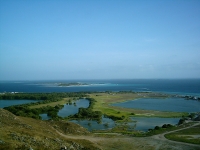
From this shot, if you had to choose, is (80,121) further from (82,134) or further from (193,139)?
(193,139)

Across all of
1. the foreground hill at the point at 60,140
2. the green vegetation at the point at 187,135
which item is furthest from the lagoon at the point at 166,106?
the foreground hill at the point at 60,140

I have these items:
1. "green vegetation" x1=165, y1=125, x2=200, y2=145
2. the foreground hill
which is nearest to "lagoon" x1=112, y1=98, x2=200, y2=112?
"green vegetation" x1=165, y1=125, x2=200, y2=145

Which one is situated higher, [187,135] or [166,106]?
[187,135]

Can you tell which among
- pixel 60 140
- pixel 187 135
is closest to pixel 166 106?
pixel 187 135

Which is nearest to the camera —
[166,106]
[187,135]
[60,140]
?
[60,140]

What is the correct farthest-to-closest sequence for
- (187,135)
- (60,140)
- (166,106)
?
(166,106)
(187,135)
(60,140)

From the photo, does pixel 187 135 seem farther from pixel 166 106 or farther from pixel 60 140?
pixel 166 106

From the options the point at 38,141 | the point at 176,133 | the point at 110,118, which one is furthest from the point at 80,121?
the point at 38,141

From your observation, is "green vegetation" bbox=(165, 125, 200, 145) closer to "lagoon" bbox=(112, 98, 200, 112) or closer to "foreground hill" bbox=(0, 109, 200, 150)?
"foreground hill" bbox=(0, 109, 200, 150)

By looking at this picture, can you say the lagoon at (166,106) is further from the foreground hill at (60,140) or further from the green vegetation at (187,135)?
the foreground hill at (60,140)
